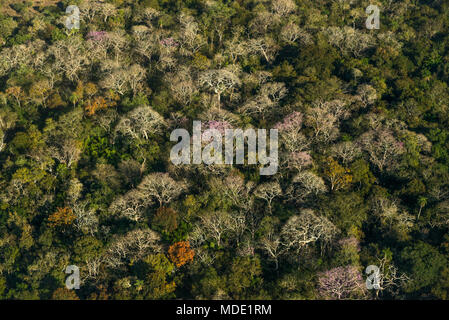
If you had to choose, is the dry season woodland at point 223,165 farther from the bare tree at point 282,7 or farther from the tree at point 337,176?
the bare tree at point 282,7

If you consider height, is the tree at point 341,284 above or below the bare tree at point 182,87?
below

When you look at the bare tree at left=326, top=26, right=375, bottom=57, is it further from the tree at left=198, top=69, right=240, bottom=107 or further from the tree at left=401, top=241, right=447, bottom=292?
the tree at left=401, top=241, right=447, bottom=292

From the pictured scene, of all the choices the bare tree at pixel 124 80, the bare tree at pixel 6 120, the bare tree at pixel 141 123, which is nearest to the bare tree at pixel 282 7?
the bare tree at pixel 124 80

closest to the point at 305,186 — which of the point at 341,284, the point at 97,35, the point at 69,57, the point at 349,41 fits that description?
the point at 341,284

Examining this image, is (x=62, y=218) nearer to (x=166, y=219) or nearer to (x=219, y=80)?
(x=166, y=219)

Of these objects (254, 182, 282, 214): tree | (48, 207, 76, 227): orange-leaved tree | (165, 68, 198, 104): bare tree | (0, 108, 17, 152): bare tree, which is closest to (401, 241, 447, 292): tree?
(254, 182, 282, 214): tree

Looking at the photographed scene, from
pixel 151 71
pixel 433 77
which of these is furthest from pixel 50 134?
pixel 433 77
